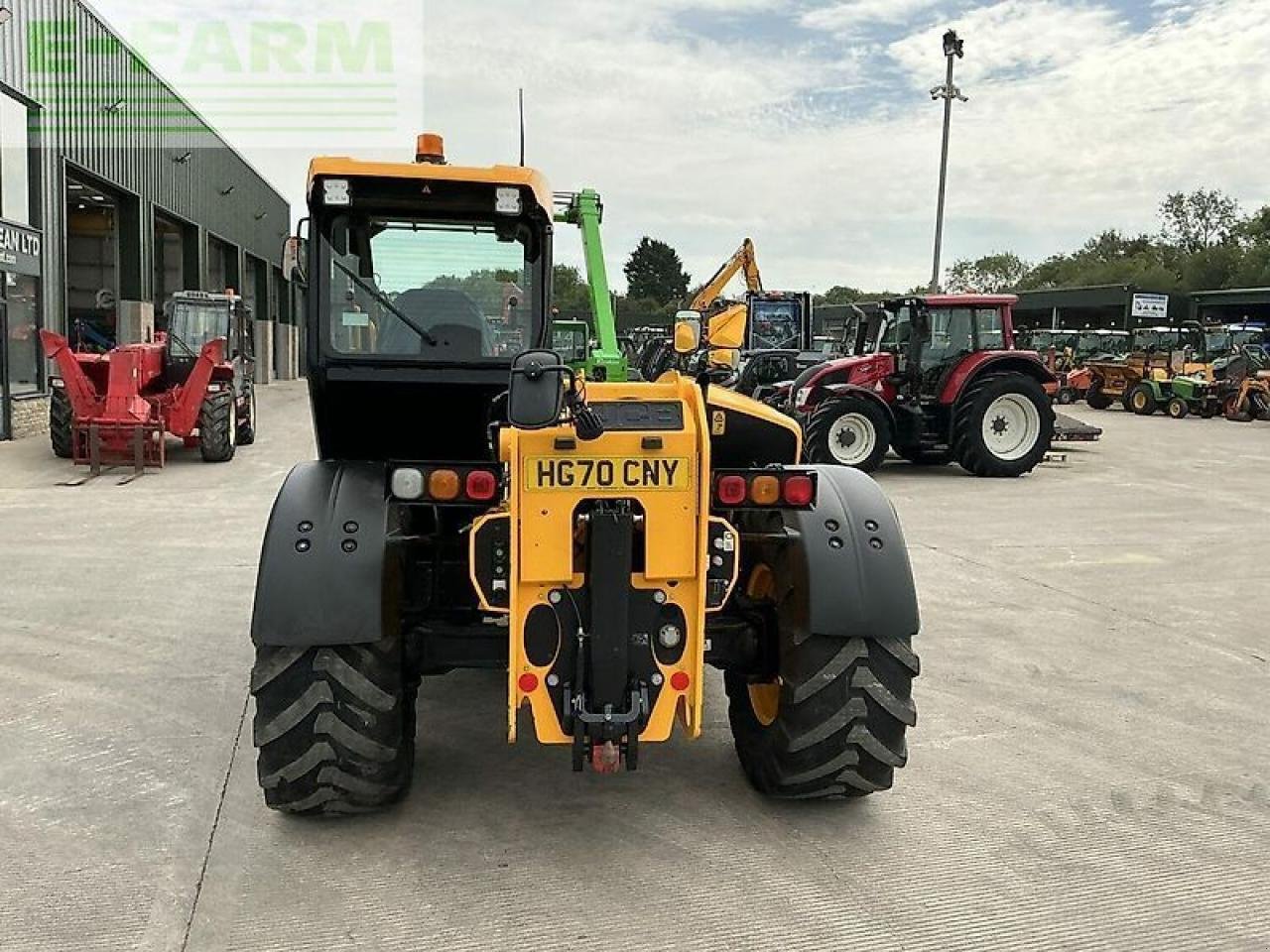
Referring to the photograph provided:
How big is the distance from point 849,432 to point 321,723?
11717 mm

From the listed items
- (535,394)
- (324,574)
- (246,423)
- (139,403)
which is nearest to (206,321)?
(246,423)

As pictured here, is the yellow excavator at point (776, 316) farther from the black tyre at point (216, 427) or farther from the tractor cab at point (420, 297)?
the tractor cab at point (420, 297)

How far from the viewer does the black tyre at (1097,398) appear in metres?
28.1

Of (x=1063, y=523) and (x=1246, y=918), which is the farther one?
(x=1063, y=523)

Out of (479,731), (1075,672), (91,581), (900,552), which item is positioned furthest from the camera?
(91,581)

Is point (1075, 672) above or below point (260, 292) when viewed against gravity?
below

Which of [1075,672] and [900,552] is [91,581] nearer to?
[900,552]

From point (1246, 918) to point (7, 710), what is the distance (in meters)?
4.87

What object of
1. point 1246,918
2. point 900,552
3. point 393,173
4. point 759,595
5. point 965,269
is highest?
point 965,269

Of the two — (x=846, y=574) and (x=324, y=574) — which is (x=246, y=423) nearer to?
(x=324, y=574)

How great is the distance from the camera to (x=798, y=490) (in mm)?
3557

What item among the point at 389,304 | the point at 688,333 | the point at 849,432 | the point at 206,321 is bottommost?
the point at 849,432

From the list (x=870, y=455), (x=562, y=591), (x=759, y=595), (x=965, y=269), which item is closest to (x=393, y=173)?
(x=562, y=591)

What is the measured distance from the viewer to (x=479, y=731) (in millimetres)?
4570
